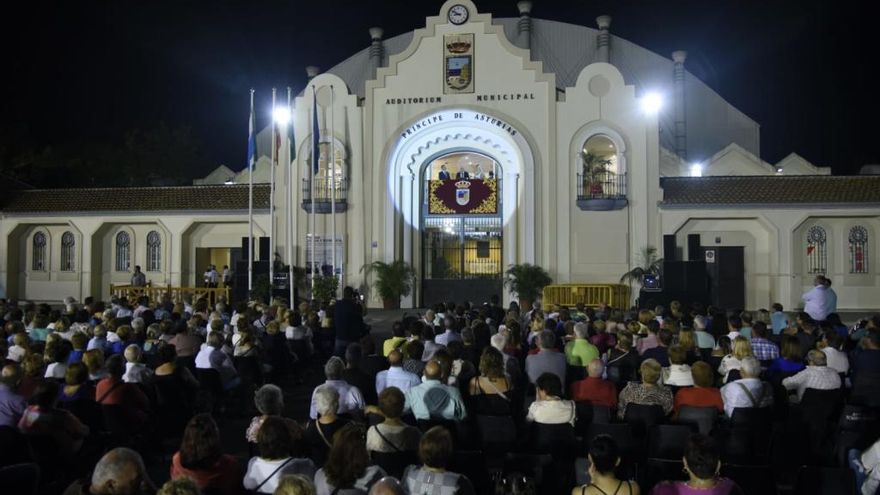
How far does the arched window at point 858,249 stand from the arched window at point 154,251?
24.1 meters

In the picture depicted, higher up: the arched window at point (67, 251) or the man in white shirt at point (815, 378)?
the arched window at point (67, 251)

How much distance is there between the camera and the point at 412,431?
17.3 ft

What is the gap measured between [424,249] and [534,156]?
4.91m

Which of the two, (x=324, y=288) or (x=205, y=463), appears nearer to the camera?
(x=205, y=463)

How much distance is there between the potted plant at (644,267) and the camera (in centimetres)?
2236

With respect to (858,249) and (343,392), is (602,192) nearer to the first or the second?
(858,249)

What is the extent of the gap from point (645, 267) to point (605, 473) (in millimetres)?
19922

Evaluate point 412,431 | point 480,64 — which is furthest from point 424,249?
point 412,431

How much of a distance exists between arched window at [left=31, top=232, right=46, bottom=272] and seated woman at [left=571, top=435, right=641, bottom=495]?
92.3 ft

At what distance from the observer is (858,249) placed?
77.6 ft

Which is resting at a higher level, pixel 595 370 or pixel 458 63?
pixel 458 63

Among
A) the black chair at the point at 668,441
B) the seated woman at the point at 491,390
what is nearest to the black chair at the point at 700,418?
the black chair at the point at 668,441

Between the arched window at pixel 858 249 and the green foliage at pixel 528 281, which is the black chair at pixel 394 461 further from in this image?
the arched window at pixel 858 249

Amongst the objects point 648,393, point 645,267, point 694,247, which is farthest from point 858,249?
point 648,393
